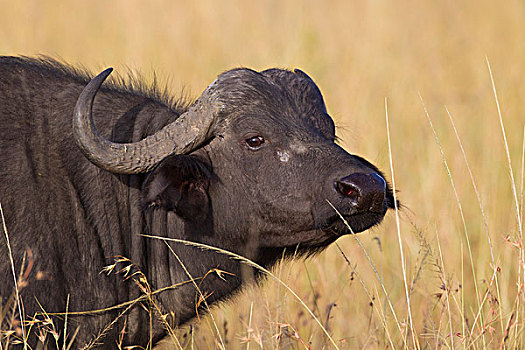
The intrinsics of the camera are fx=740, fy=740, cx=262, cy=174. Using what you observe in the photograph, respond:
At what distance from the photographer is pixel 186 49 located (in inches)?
438

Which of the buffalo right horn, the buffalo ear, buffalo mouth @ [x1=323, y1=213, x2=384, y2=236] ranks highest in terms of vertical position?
the buffalo right horn

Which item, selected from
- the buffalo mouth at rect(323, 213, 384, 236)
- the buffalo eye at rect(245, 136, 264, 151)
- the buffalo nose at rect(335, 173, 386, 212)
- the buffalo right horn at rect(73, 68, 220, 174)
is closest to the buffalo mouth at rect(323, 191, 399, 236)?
the buffalo mouth at rect(323, 213, 384, 236)

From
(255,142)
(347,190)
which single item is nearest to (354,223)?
(347,190)

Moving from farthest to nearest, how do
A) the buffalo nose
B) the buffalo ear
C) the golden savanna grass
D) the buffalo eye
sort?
the golden savanna grass
the buffalo eye
the buffalo ear
the buffalo nose

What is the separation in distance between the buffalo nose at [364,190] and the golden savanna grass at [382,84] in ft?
4.22

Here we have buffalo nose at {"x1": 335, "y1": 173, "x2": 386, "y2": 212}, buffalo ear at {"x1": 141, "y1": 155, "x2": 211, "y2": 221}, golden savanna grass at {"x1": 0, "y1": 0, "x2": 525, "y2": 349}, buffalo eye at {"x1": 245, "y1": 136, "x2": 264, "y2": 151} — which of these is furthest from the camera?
golden savanna grass at {"x1": 0, "y1": 0, "x2": 525, "y2": 349}

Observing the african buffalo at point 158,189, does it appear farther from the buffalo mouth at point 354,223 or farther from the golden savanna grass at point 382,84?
the golden savanna grass at point 382,84

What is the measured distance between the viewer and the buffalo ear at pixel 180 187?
387 centimetres

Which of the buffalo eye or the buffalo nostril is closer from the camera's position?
the buffalo nostril

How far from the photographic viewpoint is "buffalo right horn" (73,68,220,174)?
3.81 metres

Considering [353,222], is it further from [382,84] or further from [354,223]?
[382,84]

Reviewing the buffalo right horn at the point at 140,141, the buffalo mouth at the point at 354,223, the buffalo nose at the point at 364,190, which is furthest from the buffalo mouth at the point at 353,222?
the buffalo right horn at the point at 140,141

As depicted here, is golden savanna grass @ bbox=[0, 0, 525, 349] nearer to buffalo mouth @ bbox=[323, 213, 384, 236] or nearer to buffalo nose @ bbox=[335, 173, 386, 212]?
buffalo mouth @ bbox=[323, 213, 384, 236]

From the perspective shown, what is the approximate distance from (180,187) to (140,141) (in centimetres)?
33
